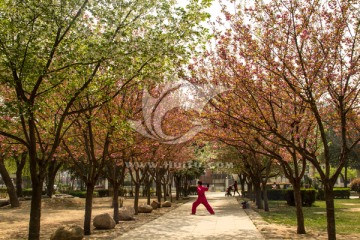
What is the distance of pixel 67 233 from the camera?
1144 centimetres

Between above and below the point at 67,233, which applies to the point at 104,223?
below

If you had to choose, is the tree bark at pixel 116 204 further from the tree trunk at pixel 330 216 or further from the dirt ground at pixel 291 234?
the tree trunk at pixel 330 216

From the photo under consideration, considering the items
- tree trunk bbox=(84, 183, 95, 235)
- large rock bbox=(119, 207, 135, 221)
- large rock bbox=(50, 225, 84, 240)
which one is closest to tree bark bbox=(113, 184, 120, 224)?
large rock bbox=(119, 207, 135, 221)

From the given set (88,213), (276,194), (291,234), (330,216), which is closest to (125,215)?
(88,213)

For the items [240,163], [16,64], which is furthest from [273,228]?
[240,163]

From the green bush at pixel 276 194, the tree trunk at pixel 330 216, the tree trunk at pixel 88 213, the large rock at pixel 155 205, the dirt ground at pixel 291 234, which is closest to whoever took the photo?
the tree trunk at pixel 330 216

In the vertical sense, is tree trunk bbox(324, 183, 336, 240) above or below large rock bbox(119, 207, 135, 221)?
above

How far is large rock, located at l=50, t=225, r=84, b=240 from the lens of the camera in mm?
11344

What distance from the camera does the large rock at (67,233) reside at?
11.3m

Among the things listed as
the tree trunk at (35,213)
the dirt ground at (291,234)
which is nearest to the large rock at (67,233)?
the tree trunk at (35,213)

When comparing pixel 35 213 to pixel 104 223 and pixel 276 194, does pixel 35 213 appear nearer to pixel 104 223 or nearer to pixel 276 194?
pixel 104 223

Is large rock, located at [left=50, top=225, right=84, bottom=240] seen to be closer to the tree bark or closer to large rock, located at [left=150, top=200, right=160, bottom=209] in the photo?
the tree bark

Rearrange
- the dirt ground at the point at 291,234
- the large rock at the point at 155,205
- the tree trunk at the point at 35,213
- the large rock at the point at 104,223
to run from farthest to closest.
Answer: the large rock at the point at 155,205
the large rock at the point at 104,223
the dirt ground at the point at 291,234
the tree trunk at the point at 35,213

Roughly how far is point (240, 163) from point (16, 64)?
2258 centimetres
